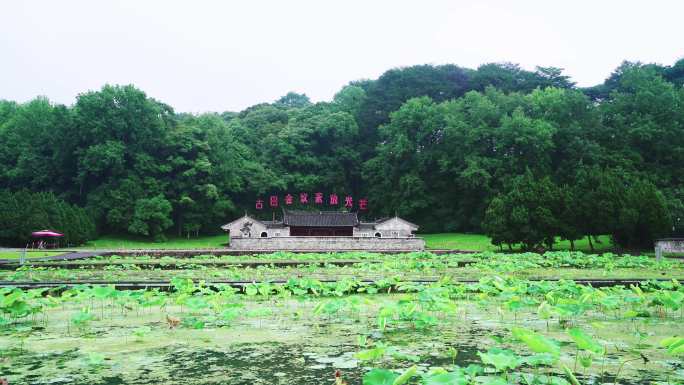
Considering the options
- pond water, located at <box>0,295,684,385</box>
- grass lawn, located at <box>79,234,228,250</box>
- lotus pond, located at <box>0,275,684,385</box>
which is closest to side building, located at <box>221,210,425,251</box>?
grass lawn, located at <box>79,234,228,250</box>

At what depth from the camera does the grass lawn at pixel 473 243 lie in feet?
95.8

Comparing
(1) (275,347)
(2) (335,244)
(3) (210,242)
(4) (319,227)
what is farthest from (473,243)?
(1) (275,347)

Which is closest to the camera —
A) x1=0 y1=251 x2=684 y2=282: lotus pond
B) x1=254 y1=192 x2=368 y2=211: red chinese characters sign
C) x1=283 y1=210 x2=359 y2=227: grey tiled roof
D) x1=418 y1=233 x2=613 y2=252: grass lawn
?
x1=0 y1=251 x2=684 y2=282: lotus pond

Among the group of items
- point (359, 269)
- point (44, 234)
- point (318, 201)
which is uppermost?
point (318, 201)

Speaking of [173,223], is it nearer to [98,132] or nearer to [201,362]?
[98,132]

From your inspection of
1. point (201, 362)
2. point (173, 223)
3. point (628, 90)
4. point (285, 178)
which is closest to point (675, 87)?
point (628, 90)

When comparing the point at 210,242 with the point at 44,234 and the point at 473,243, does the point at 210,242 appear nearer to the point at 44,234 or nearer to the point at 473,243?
the point at 44,234

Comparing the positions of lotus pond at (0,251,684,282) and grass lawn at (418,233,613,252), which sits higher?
grass lawn at (418,233,613,252)

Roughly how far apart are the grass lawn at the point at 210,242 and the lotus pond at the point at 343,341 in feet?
77.2

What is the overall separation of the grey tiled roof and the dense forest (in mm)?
5379

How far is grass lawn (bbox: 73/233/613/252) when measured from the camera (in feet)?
106

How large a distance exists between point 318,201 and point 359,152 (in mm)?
7584

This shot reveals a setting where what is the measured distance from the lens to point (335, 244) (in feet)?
95.9

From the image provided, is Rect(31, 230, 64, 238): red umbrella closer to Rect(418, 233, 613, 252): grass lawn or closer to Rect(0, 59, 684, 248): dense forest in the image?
Rect(0, 59, 684, 248): dense forest
